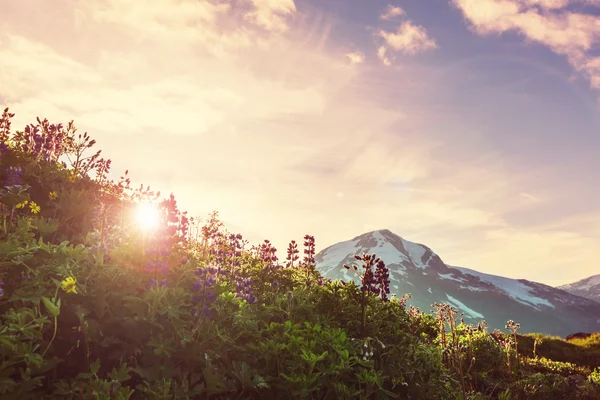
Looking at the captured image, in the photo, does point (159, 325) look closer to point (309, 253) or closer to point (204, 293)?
point (204, 293)

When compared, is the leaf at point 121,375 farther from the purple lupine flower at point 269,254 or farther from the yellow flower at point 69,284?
the purple lupine flower at point 269,254

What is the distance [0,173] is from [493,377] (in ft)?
36.2

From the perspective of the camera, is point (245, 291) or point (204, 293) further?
point (245, 291)

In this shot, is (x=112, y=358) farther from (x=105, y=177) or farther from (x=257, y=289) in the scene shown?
(x=105, y=177)

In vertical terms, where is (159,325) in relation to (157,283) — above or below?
below

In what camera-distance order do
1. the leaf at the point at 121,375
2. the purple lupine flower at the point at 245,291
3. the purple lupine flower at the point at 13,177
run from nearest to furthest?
the leaf at the point at 121,375 → the purple lupine flower at the point at 13,177 → the purple lupine flower at the point at 245,291

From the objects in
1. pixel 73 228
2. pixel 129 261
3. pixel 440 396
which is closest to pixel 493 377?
pixel 440 396

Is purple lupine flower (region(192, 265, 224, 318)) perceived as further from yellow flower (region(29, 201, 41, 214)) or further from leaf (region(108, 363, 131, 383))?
yellow flower (region(29, 201, 41, 214))

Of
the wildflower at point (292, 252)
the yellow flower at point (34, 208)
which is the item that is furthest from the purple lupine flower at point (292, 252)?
the yellow flower at point (34, 208)

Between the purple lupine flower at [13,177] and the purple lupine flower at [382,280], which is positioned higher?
the purple lupine flower at [13,177]

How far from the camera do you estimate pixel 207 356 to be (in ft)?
11.2

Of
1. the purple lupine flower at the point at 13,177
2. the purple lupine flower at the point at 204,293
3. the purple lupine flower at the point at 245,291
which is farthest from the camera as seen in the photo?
the purple lupine flower at the point at 245,291

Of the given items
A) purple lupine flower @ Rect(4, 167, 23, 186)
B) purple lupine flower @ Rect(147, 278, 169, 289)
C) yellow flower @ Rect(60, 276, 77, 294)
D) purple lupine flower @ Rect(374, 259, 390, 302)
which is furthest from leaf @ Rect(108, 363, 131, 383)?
purple lupine flower @ Rect(374, 259, 390, 302)

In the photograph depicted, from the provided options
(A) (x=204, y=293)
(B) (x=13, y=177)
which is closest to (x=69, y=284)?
(A) (x=204, y=293)
